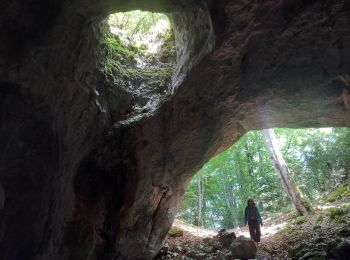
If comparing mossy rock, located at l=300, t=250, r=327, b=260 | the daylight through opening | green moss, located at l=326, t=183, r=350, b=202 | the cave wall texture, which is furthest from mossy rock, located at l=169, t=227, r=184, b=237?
green moss, located at l=326, t=183, r=350, b=202

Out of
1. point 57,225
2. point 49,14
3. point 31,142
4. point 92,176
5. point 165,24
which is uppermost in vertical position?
point 165,24

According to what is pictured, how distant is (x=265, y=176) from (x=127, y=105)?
563 inches

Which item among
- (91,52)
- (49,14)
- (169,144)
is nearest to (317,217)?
(169,144)

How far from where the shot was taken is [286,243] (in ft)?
29.7

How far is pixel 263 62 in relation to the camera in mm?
5699

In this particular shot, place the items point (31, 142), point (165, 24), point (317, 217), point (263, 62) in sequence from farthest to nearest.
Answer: point (317, 217)
point (165, 24)
point (31, 142)
point (263, 62)

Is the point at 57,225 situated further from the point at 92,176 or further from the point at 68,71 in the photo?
the point at 68,71

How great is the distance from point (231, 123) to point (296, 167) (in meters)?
11.2

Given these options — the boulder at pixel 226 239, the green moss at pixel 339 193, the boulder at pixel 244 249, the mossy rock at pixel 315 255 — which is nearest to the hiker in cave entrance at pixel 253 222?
the boulder at pixel 226 239

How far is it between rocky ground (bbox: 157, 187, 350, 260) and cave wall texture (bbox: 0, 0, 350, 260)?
1505 millimetres

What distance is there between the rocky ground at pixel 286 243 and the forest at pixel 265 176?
2160mm

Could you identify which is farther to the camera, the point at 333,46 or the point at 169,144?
the point at 169,144

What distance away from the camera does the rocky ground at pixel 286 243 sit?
7.18 metres

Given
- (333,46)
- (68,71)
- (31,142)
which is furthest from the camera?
(31,142)
